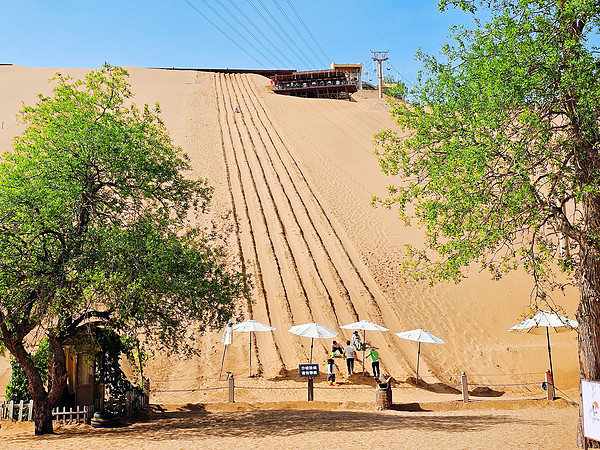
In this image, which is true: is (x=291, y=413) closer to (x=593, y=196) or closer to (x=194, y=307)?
(x=194, y=307)

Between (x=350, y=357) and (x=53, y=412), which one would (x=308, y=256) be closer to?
(x=350, y=357)

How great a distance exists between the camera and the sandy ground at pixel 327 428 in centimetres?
1178

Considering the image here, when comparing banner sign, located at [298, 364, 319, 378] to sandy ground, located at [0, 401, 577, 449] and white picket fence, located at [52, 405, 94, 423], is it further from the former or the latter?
white picket fence, located at [52, 405, 94, 423]

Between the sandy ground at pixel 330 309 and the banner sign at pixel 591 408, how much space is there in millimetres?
2575

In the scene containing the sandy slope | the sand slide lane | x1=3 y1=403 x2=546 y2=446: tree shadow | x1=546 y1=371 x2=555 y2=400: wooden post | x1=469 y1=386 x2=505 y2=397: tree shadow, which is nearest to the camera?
x1=3 y1=403 x2=546 y2=446: tree shadow

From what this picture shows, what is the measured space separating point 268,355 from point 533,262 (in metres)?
14.3

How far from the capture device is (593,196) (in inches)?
418

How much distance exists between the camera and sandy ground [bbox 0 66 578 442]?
13680mm

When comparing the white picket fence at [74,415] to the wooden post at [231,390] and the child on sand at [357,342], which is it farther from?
the child on sand at [357,342]

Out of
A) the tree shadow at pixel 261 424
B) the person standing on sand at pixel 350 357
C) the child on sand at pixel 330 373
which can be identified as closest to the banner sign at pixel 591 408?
the tree shadow at pixel 261 424

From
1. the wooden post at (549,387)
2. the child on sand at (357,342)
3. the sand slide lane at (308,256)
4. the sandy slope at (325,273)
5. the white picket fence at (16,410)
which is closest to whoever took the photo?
the white picket fence at (16,410)

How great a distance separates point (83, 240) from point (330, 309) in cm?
1512

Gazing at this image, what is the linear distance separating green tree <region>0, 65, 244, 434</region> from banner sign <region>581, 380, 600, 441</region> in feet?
29.8

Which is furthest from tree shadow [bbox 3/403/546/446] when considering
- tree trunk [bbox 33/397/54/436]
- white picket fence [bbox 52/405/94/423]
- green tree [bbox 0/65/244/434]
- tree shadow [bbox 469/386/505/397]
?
tree shadow [bbox 469/386/505/397]
